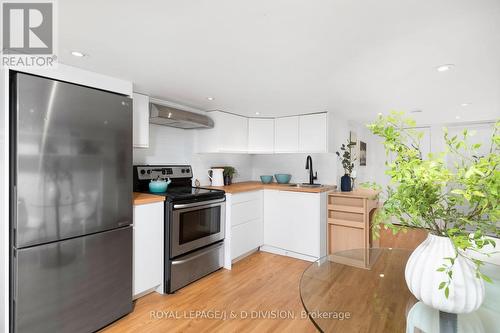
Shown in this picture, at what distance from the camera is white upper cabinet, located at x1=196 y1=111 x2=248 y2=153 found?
137 inches

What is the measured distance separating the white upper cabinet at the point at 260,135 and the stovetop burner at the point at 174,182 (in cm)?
119

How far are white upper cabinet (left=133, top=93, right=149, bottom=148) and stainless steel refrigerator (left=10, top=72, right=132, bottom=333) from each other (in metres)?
0.49

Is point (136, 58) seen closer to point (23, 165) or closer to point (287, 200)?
point (23, 165)

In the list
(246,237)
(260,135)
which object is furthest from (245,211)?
(260,135)

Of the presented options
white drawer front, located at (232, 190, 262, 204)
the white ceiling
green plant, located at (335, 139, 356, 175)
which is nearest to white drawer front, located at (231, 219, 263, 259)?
white drawer front, located at (232, 190, 262, 204)

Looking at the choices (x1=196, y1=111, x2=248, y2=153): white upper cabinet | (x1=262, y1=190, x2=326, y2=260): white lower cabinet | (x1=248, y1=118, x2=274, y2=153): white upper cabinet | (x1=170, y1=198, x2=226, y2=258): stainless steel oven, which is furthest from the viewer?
(x1=248, y1=118, x2=274, y2=153): white upper cabinet

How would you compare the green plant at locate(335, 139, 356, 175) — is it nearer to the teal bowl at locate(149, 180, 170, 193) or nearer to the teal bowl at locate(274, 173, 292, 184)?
the teal bowl at locate(274, 173, 292, 184)

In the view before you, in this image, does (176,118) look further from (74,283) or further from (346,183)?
(346,183)

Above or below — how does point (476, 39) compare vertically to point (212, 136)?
above

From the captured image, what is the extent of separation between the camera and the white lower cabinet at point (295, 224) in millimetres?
3340

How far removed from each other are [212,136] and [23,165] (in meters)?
2.16

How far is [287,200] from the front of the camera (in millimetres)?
3557

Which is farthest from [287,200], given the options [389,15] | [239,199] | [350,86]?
[389,15]

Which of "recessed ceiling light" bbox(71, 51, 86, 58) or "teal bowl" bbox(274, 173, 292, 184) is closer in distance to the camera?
"recessed ceiling light" bbox(71, 51, 86, 58)
